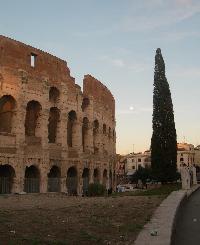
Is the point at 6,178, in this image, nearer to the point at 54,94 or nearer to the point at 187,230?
the point at 54,94

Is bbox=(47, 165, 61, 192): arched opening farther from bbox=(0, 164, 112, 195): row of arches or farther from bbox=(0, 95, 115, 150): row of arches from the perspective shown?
bbox=(0, 95, 115, 150): row of arches

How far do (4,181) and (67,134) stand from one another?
7.08 m

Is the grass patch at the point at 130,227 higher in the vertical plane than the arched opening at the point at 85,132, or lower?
lower

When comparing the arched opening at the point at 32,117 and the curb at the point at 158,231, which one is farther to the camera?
the arched opening at the point at 32,117

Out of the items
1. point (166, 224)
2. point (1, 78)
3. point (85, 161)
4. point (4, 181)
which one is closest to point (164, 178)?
point (85, 161)

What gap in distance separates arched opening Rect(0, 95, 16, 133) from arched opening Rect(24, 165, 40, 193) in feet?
10.7

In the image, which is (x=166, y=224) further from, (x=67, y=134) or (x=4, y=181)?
(x=67, y=134)

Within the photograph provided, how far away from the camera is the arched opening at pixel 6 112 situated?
2564cm

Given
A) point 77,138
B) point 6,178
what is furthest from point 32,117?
point 6,178

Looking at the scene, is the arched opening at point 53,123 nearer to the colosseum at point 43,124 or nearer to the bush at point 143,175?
the colosseum at point 43,124

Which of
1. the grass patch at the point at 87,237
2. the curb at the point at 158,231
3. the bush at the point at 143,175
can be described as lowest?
the bush at the point at 143,175

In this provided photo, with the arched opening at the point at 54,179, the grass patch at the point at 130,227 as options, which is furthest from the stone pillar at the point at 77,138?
the grass patch at the point at 130,227

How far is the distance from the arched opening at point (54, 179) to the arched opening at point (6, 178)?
10.5 feet

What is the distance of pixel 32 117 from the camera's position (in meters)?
27.7
